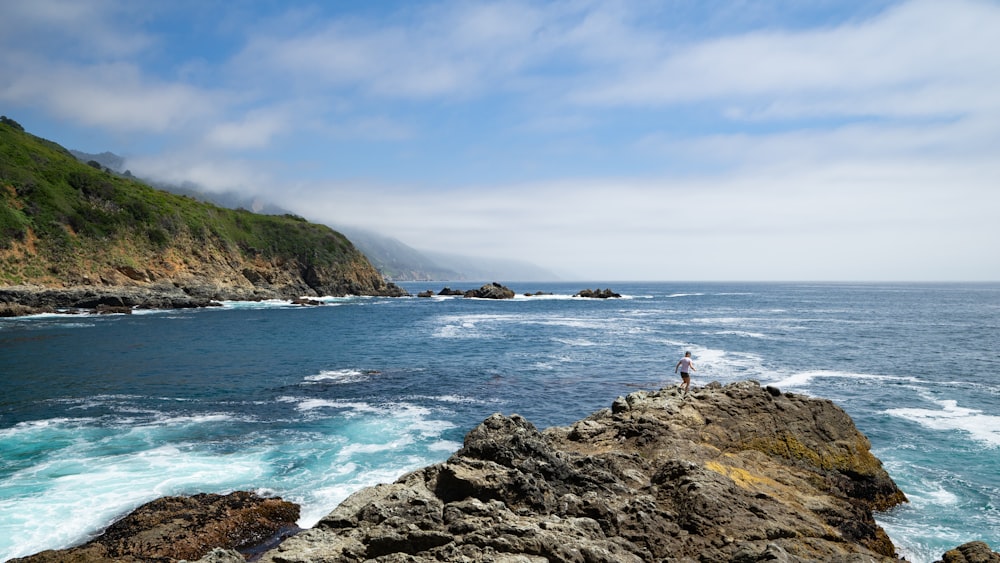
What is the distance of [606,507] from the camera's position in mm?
8852

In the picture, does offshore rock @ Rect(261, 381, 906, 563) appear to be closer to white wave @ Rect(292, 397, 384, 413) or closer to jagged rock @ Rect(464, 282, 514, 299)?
white wave @ Rect(292, 397, 384, 413)

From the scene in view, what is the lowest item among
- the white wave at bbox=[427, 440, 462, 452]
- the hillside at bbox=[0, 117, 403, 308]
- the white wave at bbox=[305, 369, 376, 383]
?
the white wave at bbox=[427, 440, 462, 452]

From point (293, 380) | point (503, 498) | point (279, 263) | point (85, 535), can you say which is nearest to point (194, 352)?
point (293, 380)

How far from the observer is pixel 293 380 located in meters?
31.5

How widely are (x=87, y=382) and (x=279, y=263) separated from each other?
95693 mm

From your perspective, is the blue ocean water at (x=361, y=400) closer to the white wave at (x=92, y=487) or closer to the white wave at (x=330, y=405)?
the white wave at (x=92, y=487)

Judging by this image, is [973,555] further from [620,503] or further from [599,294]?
[599,294]

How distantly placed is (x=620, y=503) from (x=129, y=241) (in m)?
99.6

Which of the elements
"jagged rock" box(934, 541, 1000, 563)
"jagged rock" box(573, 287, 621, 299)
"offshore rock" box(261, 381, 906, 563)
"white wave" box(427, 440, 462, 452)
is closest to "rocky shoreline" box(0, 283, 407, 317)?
"white wave" box(427, 440, 462, 452)

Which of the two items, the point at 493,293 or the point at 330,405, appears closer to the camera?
the point at 330,405

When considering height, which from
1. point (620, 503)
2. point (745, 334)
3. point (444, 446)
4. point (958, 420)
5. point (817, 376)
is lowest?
point (444, 446)

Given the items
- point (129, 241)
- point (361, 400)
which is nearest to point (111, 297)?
point (129, 241)

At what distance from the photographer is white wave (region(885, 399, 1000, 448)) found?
2098 centimetres

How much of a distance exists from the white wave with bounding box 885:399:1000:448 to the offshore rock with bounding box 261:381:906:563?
31.4 feet
